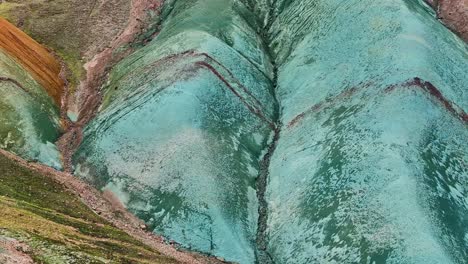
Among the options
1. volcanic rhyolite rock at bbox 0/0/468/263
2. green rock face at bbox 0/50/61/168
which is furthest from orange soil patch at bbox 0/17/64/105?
green rock face at bbox 0/50/61/168

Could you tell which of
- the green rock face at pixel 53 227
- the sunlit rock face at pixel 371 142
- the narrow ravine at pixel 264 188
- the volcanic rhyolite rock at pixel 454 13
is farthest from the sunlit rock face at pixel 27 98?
the volcanic rhyolite rock at pixel 454 13

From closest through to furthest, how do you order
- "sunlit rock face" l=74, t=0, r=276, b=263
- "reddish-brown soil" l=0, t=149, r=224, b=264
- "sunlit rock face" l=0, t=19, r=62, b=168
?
1. "reddish-brown soil" l=0, t=149, r=224, b=264
2. "sunlit rock face" l=74, t=0, r=276, b=263
3. "sunlit rock face" l=0, t=19, r=62, b=168

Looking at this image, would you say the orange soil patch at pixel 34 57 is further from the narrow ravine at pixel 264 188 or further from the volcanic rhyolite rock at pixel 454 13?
the volcanic rhyolite rock at pixel 454 13

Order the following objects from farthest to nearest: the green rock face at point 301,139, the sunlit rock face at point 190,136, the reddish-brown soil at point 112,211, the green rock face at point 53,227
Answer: the sunlit rock face at point 190,136 → the reddish-brown soil at point 112,211 → the green rock face at point 301,139 → the green rock face at point 53,227

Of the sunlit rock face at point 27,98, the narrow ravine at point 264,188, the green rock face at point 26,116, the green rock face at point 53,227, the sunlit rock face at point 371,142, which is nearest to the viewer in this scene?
the green rock face at point 53,227

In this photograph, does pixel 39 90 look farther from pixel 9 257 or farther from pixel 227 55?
pixel 9 257

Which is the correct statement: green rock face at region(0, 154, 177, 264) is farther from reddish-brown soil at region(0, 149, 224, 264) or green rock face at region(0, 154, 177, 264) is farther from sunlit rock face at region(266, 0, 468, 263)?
sunlit rock face at region(266, 0, 468, 263)

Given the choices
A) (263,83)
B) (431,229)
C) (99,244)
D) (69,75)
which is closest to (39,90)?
(69,75)
